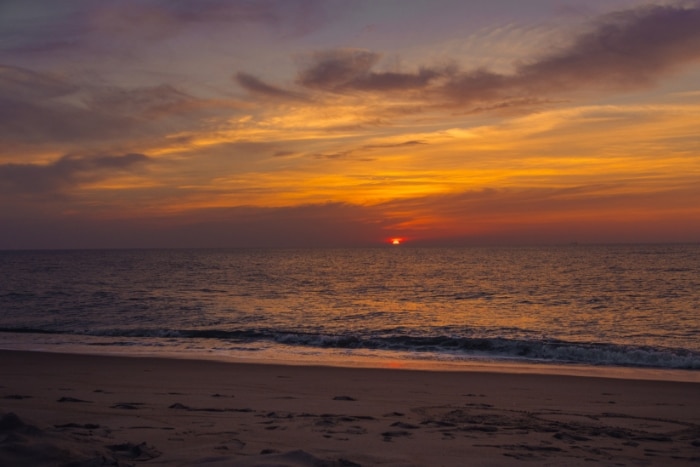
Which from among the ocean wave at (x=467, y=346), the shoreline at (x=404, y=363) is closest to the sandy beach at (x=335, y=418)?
the shoreline at (x=404, y=363)

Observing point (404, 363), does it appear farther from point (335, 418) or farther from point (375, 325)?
point (375, 325)

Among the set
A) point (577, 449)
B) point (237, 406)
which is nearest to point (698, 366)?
point (577, 449)

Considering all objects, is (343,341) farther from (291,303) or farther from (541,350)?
(291,303)

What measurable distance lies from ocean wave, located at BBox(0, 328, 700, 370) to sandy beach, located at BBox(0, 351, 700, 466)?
15.8 feet

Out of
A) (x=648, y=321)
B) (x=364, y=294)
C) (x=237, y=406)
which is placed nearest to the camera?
(x=237, y=406)

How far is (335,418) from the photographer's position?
790 centimetres

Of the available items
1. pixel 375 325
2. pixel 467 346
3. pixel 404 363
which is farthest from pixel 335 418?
pixel 375 325

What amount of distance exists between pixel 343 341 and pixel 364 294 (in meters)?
23.0

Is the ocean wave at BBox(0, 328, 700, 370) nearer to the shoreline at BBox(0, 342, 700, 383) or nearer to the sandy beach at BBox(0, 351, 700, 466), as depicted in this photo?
the shoreline at BBox(0, 342, 700, 383)

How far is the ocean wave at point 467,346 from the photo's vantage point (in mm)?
17859

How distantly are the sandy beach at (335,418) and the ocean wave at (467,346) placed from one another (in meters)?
4.81

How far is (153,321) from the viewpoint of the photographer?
28.1 meters

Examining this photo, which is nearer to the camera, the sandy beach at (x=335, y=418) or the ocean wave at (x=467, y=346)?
the sandy beach at (x=335, y=418)

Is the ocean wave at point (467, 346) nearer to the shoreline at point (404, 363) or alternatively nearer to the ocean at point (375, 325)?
the ocean at point (375, 325)
